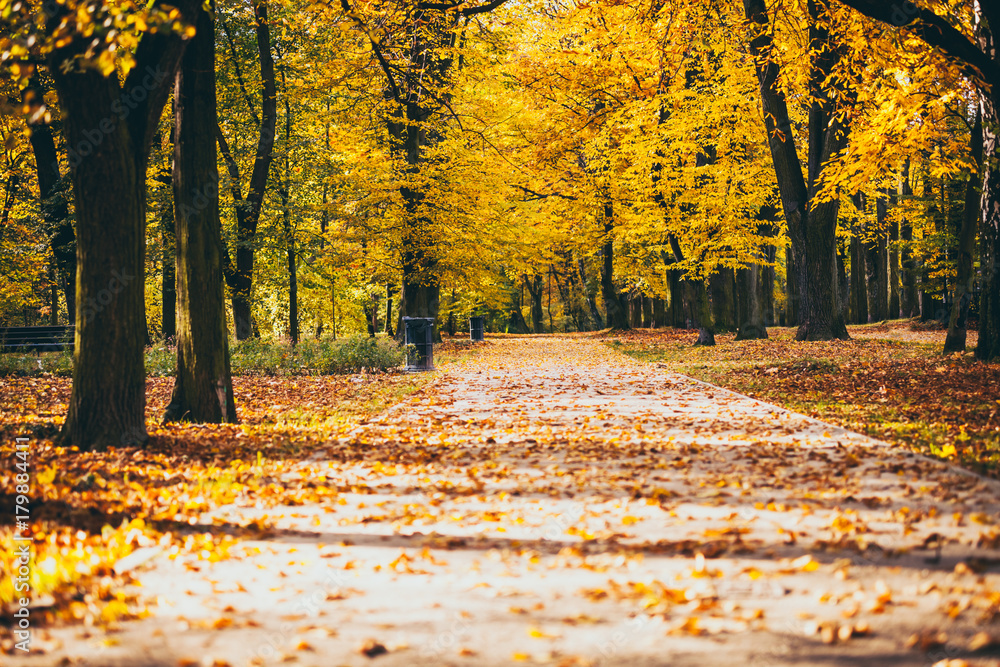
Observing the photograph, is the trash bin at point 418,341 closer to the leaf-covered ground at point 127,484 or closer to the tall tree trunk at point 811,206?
the leaf-covered ground at point 127,484

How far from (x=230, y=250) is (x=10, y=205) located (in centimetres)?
975

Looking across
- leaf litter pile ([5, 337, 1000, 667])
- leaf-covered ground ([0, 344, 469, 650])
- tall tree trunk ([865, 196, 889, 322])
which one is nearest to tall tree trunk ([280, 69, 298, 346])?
leaf-covered ground ([0, 344, 469, 650])

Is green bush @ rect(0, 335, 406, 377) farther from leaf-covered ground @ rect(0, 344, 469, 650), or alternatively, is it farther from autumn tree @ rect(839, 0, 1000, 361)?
autumn tree @ rect(839, 0, 1000, 361)

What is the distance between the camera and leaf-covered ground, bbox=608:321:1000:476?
7.34 metres

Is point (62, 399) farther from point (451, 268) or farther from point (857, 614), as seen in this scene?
point (451, 268)

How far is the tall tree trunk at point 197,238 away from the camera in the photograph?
29.2ft

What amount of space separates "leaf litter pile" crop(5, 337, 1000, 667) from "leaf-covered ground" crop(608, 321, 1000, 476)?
759 millimetres

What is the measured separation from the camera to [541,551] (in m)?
4.36

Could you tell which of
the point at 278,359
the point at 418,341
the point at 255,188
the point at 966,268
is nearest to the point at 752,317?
the point at 966,268

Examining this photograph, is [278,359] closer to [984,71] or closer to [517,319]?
[984,71]

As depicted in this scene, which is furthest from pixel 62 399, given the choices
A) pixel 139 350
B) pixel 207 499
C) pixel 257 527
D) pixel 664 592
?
pixel 664 592

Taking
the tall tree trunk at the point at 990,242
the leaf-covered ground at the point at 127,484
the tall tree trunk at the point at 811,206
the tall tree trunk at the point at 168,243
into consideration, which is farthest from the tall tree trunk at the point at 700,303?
the tall tree trunk at the point at 168,243

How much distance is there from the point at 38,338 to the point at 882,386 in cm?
1845

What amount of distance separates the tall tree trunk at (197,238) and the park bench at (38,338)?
10292mm
